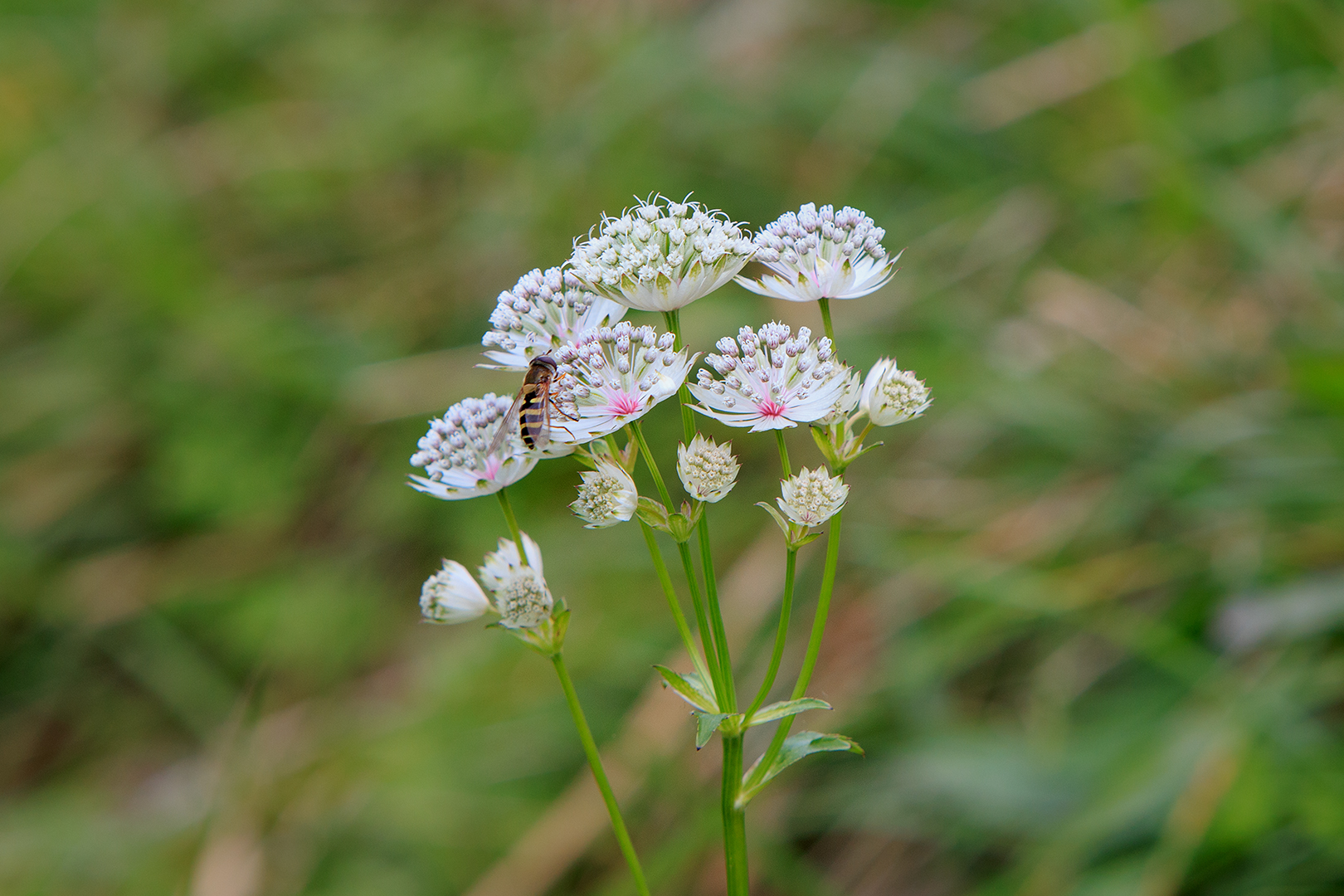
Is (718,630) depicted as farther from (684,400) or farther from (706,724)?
(684,400)

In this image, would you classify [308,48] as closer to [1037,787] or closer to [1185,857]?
[1037,787]

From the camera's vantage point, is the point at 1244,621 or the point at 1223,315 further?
the point at 1223,315

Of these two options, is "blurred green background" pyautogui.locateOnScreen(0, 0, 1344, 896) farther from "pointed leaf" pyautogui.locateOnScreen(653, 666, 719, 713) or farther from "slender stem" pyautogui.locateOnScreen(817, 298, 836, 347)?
"slender stem" pyautogui.locateOnScreen(817, 298, 836, 347)

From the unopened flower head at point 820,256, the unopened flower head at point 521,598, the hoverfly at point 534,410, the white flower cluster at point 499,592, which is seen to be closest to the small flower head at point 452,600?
the white flower cluster at point 499,592

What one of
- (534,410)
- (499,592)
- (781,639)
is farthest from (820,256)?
(499,592)

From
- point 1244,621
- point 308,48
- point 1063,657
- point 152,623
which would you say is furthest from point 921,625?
point 308,48

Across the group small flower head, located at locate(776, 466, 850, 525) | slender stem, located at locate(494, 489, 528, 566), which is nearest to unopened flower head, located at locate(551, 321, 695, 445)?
slender stem, located at locate(494, 489, 528, 566)
